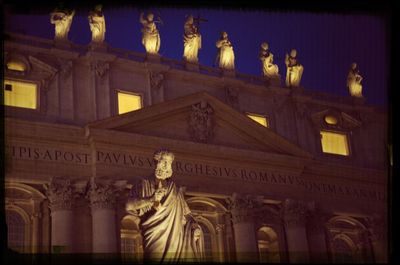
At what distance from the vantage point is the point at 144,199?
2466 cm

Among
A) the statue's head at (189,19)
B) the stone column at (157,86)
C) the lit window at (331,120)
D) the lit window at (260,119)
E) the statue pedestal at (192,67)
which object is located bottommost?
the lit window at (260,119)

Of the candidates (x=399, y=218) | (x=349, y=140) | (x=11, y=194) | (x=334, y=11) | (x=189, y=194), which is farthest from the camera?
(x=349, y=140)

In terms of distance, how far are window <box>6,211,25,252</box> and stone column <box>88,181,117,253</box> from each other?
6.49ft

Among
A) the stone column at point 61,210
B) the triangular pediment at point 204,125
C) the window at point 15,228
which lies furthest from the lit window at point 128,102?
the window at point 15,228

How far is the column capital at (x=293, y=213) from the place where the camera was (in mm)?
29688

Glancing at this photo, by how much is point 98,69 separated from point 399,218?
36.2 feet

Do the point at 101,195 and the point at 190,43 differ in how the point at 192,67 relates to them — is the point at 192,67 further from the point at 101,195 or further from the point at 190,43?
the point at 101,195

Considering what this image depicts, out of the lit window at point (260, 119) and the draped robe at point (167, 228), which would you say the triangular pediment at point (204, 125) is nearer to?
the lit window at point (260, 119)

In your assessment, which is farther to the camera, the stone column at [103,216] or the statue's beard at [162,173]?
the stone column at [103,216]

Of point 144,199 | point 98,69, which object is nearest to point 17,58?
point 98,69

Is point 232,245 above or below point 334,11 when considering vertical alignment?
below

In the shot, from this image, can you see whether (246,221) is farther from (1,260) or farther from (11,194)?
(1,260)

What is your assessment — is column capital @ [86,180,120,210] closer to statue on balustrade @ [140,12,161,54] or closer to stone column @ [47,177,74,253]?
stone column @ [47,177,74,253]

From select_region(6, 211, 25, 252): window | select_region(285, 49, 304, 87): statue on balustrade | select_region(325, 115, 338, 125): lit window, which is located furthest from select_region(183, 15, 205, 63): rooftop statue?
select_region(6, 211, 25, 252): window
